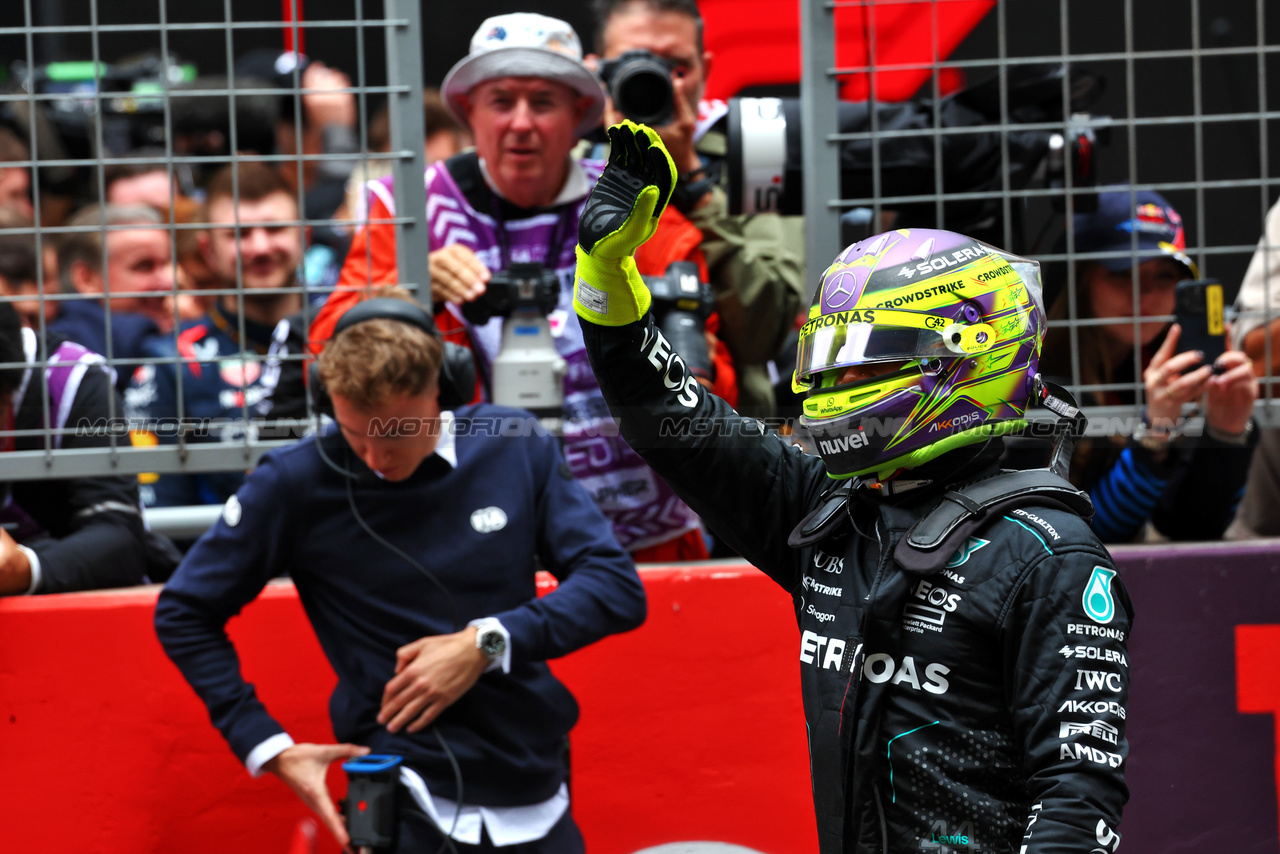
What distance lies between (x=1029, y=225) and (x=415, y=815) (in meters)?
2.13

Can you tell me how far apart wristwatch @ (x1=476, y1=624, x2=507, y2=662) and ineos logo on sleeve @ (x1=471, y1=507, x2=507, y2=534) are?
25 cm

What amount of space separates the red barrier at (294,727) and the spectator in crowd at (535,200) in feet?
0.95

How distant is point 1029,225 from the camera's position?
3412 mm

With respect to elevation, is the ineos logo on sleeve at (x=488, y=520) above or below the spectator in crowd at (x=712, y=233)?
below

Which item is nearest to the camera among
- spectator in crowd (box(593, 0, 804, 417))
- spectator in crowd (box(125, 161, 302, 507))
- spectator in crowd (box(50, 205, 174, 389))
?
spectator in crowd (box(593, 0, 804, 417))

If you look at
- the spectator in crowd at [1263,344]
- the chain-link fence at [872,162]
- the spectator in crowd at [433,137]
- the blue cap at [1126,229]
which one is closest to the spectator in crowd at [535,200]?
the chain-link fence at [872,162]

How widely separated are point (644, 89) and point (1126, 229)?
1.31 meters

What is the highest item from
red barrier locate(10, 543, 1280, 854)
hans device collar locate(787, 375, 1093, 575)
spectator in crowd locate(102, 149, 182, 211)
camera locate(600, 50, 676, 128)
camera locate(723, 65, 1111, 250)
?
spectator in crowd locate(102, 149, 182, 211)

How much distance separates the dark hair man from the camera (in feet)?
5.95

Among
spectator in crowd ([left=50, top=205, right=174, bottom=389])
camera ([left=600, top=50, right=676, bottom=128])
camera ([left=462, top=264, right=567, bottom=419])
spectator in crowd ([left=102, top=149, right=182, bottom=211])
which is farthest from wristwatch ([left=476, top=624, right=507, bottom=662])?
spectator in crowd ([left=102, top=149, right=182, bottom=211])

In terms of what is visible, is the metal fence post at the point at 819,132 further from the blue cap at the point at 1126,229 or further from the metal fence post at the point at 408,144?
the metal fence post at the point at 408,144

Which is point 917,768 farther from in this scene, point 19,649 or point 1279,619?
point 19,649

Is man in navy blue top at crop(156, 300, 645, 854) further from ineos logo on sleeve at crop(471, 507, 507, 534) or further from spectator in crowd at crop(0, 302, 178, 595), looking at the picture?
spectator in crowd at crop(0, 302, 178, 595)

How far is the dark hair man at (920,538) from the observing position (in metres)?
1.81
